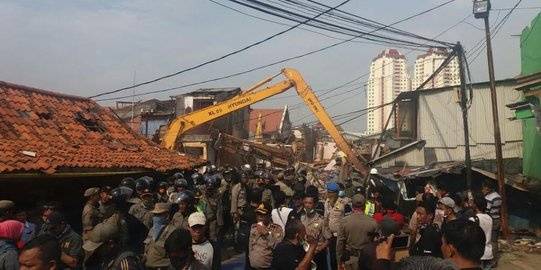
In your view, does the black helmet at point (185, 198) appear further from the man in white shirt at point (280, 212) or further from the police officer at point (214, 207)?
the police officer at point (214, 207)

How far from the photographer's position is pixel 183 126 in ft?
53.6

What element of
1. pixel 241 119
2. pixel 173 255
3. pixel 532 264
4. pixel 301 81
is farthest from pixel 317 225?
pixel 241 119

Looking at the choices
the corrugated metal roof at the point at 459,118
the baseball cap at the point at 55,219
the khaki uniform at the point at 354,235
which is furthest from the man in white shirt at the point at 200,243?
the corrugated metal roof at the point at 459,118

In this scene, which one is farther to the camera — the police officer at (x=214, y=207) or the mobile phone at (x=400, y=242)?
the police officer at (x=214, y=207)

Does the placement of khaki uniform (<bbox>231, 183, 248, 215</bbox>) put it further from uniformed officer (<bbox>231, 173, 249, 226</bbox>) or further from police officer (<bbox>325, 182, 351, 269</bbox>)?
police officer (<bbox>325, 182, 351, 269</bbox>)

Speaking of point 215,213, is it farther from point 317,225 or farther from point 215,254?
point 215,254

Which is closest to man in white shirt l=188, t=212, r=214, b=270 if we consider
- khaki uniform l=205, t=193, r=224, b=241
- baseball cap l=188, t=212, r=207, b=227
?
baseball cap l=188, t=212, r=207, b=227

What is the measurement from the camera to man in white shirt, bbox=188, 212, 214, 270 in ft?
13.1

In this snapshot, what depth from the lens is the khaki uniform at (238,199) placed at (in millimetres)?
10117

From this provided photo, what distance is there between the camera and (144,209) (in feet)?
22.6

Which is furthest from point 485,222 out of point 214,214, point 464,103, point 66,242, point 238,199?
point 464,103

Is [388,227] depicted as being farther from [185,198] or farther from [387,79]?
[387,79]

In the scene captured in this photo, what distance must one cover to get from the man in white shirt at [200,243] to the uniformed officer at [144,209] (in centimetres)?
256

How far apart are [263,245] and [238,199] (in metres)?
5.03
